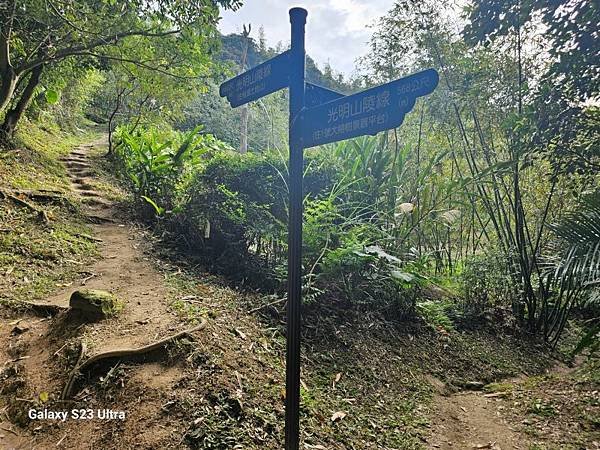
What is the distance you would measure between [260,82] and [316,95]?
0.26 m

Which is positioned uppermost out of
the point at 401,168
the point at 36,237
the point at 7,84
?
the point at 7,84

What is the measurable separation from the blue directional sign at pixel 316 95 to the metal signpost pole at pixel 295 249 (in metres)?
0.03

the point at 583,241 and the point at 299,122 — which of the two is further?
the point at 583,241

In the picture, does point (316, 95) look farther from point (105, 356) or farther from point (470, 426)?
point (470, 426)

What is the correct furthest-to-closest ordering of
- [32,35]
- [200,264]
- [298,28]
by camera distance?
[32,35] < [200,264] < [298,28]

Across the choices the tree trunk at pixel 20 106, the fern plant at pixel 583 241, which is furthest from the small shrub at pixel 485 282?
the tree trunk at pixel 20 106

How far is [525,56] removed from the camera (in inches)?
170

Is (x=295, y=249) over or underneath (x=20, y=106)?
underneath

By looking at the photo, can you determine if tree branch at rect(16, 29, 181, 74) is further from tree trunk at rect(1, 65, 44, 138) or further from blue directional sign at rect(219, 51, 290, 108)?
blue directional sign at rect(219, 51, 290, 108)

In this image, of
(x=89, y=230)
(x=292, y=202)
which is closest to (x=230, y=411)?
(x=292, y=202)

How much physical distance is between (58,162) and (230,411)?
6.77 meters

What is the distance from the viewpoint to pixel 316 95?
1.49 m

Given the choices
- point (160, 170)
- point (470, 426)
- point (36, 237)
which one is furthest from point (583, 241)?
point (36, 237)

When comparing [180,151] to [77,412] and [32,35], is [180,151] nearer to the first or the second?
[32,35]
